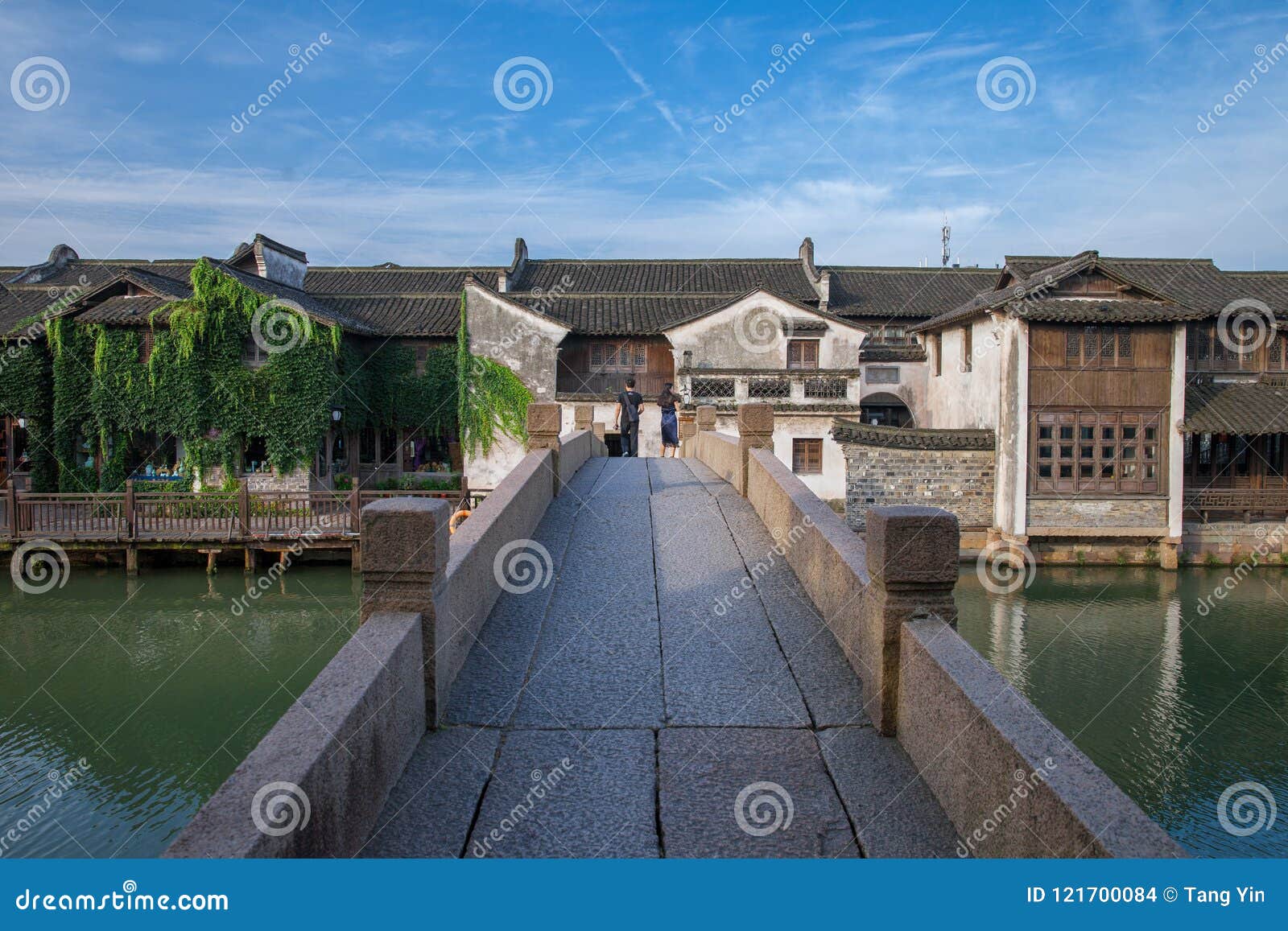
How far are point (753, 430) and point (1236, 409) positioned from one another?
19000 millimetres

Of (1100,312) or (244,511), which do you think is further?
(1100,312)

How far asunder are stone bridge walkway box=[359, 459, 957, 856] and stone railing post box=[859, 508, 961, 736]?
38 centimetres

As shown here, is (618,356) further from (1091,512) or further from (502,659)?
(502,659)

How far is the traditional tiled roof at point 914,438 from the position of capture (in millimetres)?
23672

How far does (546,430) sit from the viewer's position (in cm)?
1152

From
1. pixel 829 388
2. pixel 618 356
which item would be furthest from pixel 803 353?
pixel 618 356

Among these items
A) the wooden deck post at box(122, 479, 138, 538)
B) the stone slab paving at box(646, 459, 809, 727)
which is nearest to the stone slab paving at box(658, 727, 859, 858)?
the stone slab paving at box(646, 459, 809, 727)

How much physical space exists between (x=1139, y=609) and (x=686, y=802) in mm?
Answer: 19322

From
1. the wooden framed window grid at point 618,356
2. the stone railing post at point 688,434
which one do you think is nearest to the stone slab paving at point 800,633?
the stone railing post at point 688,434

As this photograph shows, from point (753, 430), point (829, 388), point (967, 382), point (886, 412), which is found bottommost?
point (753, 430)

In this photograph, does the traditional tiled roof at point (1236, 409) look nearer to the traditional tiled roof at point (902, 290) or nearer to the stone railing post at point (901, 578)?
the traditional tiled roof at point (902, 290)

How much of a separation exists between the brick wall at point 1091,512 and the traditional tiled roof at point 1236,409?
218 cm

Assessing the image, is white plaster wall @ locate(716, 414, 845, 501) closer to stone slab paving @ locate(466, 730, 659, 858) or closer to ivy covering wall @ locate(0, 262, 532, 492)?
ivy covering wall @ locate(0, 262, 532, 492)

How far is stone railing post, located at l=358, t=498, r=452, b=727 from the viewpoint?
4.65 meters
